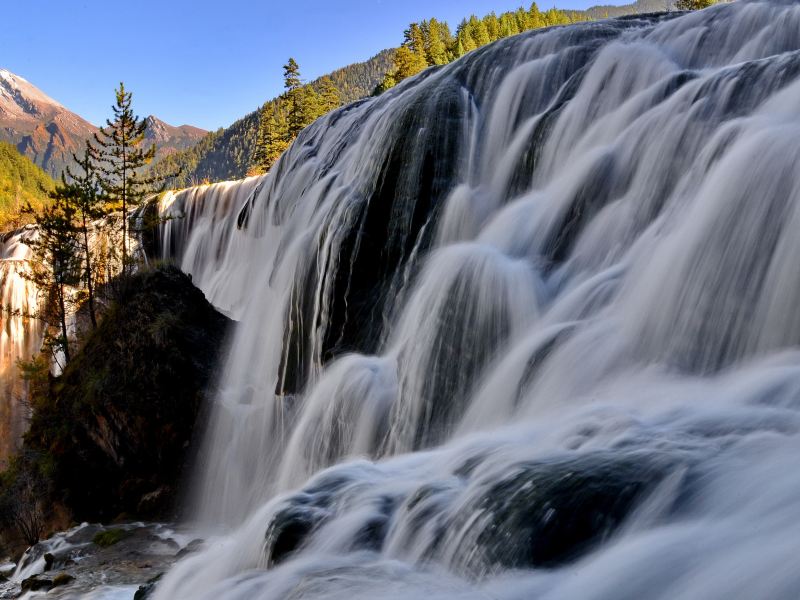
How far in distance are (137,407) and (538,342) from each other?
30.4 ft

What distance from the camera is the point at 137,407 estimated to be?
43.4 feet

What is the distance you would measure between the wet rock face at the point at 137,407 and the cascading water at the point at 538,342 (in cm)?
91

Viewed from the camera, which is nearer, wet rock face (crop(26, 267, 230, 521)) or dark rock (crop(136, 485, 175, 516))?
dark rock (crop(136, 485, 175, 516))

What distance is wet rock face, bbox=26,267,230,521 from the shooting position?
13.2m

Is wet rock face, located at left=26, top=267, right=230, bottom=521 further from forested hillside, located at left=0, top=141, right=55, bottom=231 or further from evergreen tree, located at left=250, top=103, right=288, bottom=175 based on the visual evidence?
forested hillside, located at left=0, top=141, right=55, bottom=231

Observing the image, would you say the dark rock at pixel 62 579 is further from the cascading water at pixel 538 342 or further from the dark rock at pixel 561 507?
the dark rock at pixel 561 507

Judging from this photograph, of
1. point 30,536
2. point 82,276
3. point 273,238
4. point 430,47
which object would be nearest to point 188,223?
point 82,276

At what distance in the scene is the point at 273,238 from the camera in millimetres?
15883

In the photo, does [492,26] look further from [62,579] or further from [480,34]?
[62,579]

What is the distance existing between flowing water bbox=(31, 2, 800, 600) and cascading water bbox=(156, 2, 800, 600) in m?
0.03

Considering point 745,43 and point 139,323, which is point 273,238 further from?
point 745,43

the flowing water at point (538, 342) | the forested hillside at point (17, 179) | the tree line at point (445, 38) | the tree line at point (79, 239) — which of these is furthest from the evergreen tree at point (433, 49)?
the forested hillside at point (17, 179)

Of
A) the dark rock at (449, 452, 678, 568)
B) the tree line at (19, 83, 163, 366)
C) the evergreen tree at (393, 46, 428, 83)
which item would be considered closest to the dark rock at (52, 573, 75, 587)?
the dark rock at (449, 452, 678, 568)

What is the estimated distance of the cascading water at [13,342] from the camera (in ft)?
91.7
